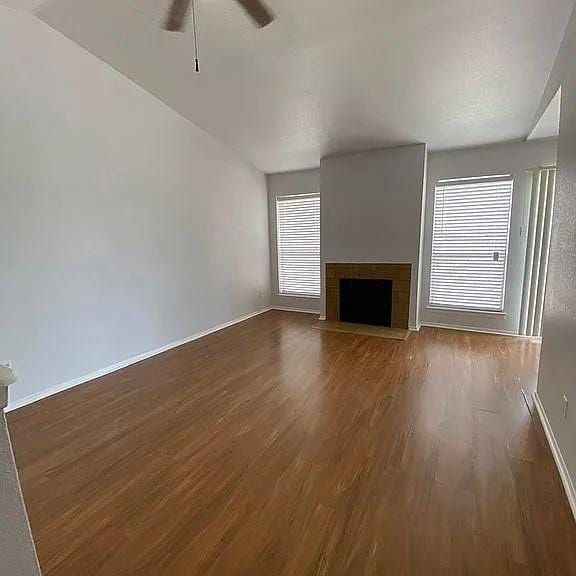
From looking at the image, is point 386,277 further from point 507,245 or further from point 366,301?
point 507,245

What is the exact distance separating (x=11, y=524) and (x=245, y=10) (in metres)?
2.80

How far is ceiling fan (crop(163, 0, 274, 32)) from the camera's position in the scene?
7.01ft

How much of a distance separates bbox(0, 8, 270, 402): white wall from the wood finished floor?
0.60 m

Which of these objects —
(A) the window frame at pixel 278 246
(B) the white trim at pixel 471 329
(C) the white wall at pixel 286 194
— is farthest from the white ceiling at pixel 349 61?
(B) the white trim at pixel 471 329

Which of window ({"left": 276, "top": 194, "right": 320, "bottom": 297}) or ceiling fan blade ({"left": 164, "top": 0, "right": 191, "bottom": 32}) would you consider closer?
ceiling fan blade ({"left": 164, "top": 0, "right": 191, "bottom": 32})

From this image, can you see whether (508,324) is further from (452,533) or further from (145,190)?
(145,190)

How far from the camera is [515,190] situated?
4.31m

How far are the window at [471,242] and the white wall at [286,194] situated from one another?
2.06 m

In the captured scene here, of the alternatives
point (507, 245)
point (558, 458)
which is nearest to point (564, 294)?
point (558, 458)

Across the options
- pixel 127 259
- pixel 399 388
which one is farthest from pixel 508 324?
pixel 127 259

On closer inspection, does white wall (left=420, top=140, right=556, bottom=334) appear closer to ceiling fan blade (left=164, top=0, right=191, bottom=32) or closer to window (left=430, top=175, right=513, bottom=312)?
window (left=430, top=175, right=513, bottom=312)

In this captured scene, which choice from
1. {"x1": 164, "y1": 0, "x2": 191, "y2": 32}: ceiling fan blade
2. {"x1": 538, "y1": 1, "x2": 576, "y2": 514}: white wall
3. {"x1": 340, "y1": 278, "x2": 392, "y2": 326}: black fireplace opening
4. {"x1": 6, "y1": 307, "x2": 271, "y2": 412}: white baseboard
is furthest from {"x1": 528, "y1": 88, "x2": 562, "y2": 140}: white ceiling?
{"x1": 6, "y1": 307, "x2": 271, "y2": 412}: white baseboard

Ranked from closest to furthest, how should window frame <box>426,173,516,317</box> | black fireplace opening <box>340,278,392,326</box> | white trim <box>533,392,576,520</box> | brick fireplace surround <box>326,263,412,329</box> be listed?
white trim <box>533,392,576,520</box> < window frame <box>426,173,516,317</box> < brick fireplace surround <box>326,263,412,329</box> < black fireplace opening <box>340,278,392,326</box>

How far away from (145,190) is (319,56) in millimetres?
2354
